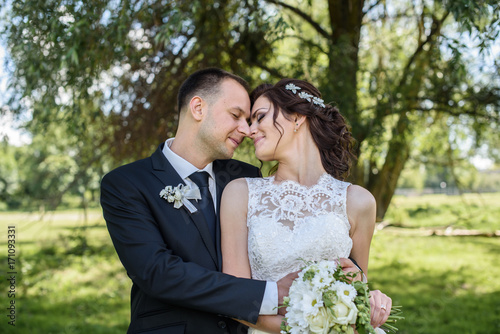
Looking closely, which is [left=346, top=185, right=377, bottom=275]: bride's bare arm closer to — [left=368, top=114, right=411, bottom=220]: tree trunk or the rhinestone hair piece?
the rhinestone hair piece

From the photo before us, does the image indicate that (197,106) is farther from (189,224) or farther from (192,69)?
(192,69)

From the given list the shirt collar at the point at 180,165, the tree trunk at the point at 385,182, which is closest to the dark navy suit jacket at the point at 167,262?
the shirt collar at the point at 180,165

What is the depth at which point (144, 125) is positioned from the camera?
4.97 m

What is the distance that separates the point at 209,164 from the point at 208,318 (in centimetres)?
101

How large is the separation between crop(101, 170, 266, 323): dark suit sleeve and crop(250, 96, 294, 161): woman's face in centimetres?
79

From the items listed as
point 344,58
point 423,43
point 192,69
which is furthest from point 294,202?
point 423,43

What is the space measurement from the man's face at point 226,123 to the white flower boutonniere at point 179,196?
45cm

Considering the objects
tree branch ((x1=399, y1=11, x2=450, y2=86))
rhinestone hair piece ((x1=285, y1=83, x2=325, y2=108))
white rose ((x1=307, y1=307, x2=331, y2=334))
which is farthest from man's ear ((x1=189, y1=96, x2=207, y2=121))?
tree branch ((x1=399, y1=11, x2=450, y2=86))

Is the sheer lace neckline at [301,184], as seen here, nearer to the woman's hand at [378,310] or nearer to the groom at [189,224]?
the groom at [189,224]

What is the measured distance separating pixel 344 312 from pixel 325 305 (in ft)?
0.26

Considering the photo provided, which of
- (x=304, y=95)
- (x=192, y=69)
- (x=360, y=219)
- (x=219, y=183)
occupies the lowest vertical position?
(x=360, y=219)

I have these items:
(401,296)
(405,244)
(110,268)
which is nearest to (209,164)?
(401,296)

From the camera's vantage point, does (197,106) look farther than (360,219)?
Yes

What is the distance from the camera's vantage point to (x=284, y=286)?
2068mm
